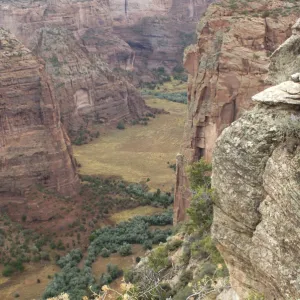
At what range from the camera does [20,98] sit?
38.9 m

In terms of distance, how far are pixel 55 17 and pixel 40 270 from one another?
64025 mm

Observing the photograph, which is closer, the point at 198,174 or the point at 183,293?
the point at 183,293

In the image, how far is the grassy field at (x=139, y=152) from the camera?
170ft

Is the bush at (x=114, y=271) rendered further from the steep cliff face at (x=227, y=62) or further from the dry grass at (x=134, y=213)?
the dry grass at (x=134, y=213)

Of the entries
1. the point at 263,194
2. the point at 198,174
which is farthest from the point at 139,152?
the point at 263,194

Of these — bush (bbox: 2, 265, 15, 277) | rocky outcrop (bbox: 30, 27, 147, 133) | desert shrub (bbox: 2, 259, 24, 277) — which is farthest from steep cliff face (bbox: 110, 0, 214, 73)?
bush (bbox: 2, 265, 15, 277)

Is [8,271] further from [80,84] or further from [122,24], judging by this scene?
[122,24]

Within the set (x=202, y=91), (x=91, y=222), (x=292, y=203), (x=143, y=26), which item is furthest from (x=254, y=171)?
(x=143, y=26)

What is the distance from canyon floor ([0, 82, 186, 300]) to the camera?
101ft

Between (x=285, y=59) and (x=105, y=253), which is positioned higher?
(x=285, y=59)

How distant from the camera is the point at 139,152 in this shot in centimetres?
6000

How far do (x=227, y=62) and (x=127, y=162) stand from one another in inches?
1213

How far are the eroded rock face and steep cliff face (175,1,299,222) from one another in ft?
48.8

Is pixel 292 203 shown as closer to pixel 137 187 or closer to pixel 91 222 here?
pixel 91 222
